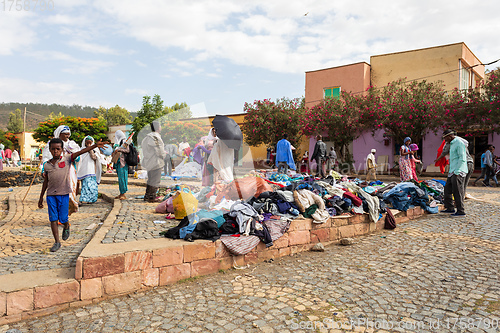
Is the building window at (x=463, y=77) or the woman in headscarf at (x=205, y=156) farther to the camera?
the building window at (x=463, y=77)

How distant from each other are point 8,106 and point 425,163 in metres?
131

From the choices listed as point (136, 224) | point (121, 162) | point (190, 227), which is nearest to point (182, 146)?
point (121, 162)

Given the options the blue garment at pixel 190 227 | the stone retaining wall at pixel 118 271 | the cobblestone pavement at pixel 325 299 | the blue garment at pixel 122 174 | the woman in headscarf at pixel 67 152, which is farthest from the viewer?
the blue garment at pixel 122 174

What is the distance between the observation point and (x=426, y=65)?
856 inches

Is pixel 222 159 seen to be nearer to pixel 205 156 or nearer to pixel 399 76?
pixel 205 156

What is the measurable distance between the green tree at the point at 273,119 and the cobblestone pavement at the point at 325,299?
21.6 meters

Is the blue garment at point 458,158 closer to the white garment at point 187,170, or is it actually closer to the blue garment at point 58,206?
the blue garment at point 58,206

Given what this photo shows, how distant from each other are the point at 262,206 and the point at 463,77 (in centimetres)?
2224

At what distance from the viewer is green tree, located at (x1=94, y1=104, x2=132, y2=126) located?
72694 mm

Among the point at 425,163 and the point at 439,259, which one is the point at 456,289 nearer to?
the point at 439,259

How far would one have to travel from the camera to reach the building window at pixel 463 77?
20862 millimetres

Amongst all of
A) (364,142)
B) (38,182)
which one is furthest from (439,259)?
(364,142)

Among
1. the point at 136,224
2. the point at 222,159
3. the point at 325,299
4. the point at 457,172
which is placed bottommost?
the point at 325,299

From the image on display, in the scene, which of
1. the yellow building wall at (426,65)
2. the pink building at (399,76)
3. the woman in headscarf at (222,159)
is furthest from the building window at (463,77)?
the woman in headscarf at (222,159)
